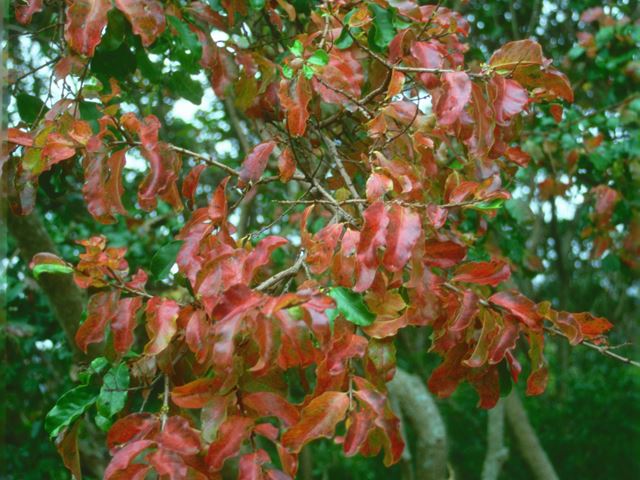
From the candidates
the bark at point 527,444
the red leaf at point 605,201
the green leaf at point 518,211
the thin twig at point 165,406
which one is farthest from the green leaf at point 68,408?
the bark at point 527,444

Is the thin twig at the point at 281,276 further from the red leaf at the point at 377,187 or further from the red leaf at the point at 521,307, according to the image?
the red leaf at the point at 521,307

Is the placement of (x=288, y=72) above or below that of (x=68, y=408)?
above

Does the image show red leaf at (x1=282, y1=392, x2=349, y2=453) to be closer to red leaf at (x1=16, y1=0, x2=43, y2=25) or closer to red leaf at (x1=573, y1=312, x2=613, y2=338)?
red leaf at (x1=573, y1=312, x2=613, y2=338)

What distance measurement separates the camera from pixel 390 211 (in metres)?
1.17

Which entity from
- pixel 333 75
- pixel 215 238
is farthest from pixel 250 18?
pixel 215 238

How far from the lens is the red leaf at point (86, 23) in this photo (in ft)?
4.66

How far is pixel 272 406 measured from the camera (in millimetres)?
1156

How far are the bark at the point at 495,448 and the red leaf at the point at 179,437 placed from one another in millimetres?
2999

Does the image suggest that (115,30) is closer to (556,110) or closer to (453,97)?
(453,97)

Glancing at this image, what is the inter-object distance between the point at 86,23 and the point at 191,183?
0.35 metres

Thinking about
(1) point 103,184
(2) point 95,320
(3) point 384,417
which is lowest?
(3) point 384,417

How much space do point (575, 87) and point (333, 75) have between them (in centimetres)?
240

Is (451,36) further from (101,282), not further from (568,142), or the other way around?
(568,142)

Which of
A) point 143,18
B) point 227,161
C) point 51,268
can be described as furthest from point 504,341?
point 227,161
